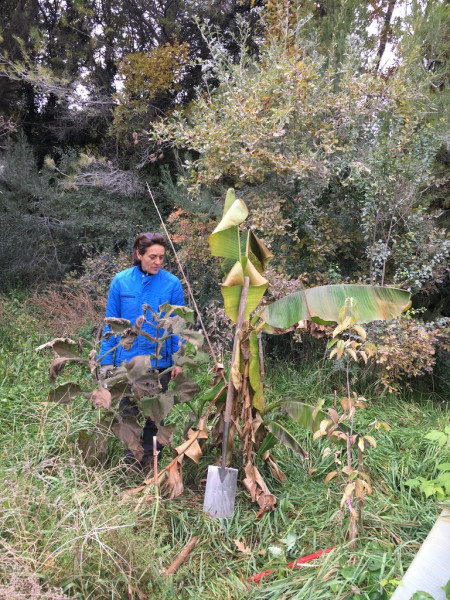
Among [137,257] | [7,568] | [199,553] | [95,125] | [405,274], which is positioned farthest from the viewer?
[95,125]

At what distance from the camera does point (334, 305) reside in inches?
124

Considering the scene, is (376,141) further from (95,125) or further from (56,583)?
(95,125)

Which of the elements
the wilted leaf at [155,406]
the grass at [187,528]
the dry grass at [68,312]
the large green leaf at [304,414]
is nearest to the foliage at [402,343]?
the grass at [187,528]

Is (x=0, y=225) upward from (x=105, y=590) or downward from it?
upward

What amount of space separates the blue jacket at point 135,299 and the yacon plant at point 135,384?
0.69ft

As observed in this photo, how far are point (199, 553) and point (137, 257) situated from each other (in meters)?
1.97

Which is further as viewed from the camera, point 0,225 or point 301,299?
point 0,225

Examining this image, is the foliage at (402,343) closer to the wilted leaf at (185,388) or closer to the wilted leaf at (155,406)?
the wilted leaf at (185,388)

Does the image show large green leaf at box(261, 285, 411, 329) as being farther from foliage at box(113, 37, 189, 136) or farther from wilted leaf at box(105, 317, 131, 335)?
foliage at box(113, 37, 189, 136)

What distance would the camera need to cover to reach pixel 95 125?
9.88 meters

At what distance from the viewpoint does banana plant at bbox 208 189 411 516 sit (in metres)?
3.09

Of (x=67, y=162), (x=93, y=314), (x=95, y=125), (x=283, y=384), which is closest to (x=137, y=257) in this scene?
(x=283, y=384)

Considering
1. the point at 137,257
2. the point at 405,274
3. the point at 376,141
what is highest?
the point at 376,141

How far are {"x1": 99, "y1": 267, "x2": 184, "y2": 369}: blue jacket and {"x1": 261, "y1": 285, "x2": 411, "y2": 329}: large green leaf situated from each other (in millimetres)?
815
